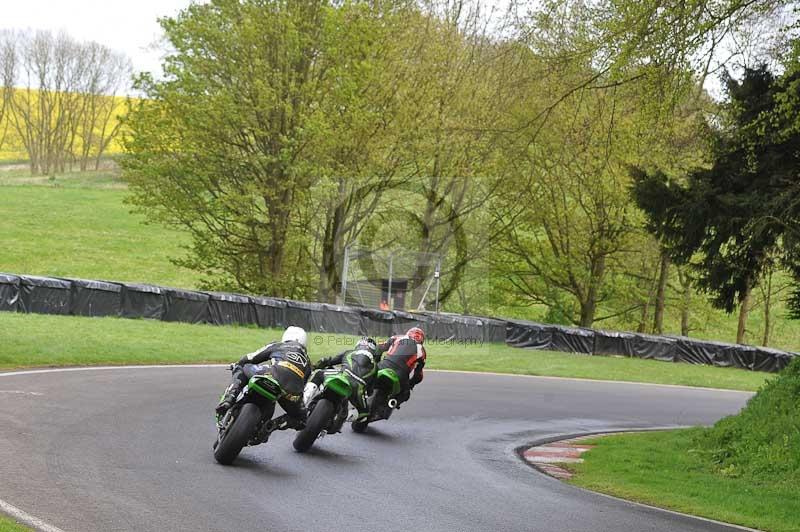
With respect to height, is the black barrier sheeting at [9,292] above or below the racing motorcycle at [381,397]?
above

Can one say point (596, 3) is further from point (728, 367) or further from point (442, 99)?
point (728, 367)

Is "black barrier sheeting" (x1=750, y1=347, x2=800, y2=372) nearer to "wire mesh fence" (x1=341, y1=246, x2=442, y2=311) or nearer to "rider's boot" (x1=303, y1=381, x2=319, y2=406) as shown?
"wire mesh fence" (x1=341, y1=246, x2=442, y2=311)

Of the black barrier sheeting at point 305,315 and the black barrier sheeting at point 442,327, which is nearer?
the black barrier sheeting at point 305,315

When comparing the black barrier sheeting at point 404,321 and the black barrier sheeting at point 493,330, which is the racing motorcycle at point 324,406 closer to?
the black barrier sheeting at point 404,321

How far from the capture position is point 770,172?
14.6 m

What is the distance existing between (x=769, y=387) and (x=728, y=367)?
79.1 feet

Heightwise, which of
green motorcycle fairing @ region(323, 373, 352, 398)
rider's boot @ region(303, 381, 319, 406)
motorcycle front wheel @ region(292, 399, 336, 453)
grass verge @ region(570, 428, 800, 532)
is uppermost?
green motorcycle fairing @ region(323, 373, 352, 398)

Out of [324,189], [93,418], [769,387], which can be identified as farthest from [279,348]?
[324,189]

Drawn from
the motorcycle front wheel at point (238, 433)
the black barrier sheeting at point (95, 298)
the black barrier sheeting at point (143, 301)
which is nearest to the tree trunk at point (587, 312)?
the black barrier sheeting at point (143, 301)

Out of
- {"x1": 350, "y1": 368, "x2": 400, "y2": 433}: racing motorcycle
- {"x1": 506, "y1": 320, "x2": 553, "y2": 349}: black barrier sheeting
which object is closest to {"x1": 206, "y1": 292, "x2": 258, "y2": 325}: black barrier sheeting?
{"x1": 506, "y1": 320, "x2": 553, "y2": 349}: black barrier sheeting

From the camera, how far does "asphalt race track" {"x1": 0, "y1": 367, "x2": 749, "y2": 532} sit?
23.3 feet

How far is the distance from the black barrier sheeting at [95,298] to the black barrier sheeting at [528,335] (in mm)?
14756

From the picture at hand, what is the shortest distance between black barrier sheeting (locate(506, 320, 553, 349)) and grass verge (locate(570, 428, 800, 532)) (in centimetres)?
2009

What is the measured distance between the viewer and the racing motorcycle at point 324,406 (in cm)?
1054
